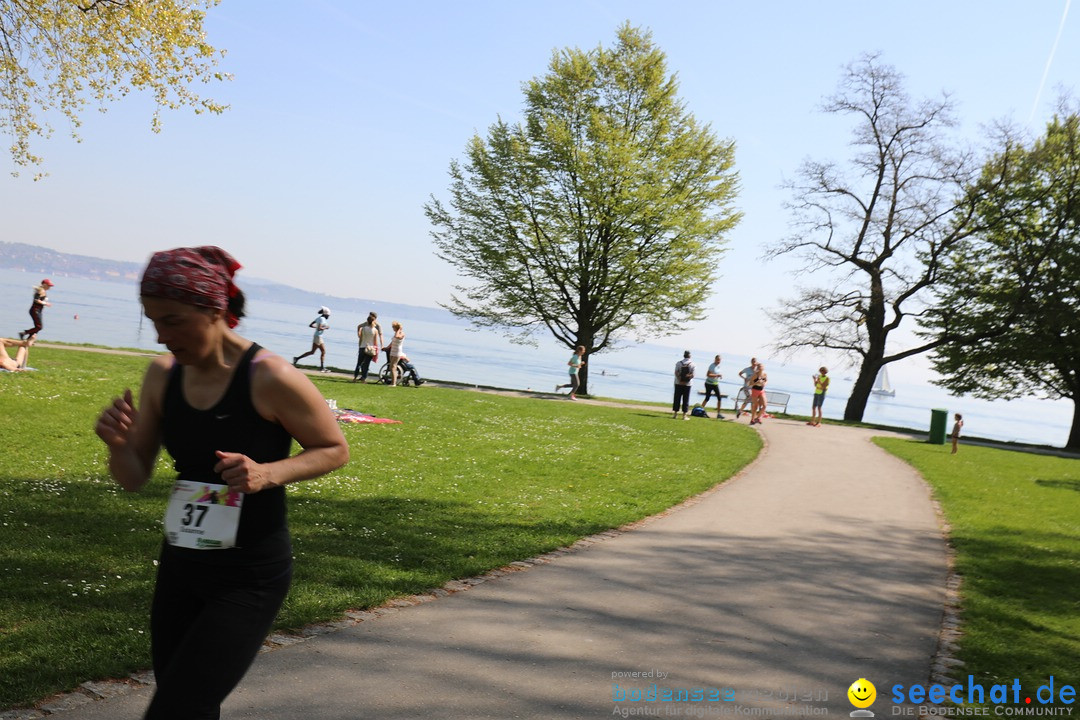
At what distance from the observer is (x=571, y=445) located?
17.1 metres

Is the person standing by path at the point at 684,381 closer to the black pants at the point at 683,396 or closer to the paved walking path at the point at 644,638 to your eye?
the black pants at the point at 683,396

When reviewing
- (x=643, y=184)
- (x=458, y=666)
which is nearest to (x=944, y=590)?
(x=458, y=666)

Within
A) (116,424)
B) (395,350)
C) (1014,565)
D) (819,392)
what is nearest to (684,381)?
(819,392)

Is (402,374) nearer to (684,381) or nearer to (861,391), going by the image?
(684,381)

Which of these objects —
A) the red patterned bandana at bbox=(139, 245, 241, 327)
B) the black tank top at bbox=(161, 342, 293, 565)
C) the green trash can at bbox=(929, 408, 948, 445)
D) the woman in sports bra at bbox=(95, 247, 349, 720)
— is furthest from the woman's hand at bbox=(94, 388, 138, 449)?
the green trash can at bbox=(929, 408, 948, 445)

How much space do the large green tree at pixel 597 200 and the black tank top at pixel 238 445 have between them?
110 feet

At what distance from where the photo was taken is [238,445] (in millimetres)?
2885

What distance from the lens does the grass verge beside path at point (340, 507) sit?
538 centimetres

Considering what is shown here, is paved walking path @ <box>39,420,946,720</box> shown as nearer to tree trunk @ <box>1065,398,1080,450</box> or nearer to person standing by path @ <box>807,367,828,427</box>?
person standing by path @ <box>807,367,828,427</box>

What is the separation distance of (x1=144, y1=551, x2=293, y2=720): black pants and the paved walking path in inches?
58.2

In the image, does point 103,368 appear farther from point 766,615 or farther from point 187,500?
point 187,500

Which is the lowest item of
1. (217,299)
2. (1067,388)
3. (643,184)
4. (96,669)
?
(96,669)

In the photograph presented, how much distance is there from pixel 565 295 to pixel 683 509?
87.5 ft

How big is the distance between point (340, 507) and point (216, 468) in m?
7.18
